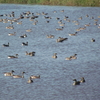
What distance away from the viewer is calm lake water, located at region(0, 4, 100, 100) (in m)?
24.8

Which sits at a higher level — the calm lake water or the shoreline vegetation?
the shoreline vegetation

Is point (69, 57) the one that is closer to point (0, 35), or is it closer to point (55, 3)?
point (0, 35)

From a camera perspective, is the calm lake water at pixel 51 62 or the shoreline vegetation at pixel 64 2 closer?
the calm lake water at pixel 51 62

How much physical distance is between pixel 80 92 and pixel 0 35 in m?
21.8

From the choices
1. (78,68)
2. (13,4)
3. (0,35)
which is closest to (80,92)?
(78,68)

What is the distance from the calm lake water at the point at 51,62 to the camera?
24.8 m

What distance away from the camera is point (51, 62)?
3219cm

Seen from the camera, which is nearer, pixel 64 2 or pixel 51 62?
pixel 51 62

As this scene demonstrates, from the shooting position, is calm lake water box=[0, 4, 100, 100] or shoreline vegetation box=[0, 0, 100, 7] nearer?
calm lake water box=[0, 4, 100, 100]

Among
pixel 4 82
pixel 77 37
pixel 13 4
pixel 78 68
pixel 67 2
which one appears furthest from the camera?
pixel 13 4

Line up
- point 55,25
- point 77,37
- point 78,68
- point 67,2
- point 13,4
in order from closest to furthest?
point 78,68, point 77,37, point 55,25, point 67,2, point 13,4

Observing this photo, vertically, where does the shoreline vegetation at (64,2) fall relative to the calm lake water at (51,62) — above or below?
above

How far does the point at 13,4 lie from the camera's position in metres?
75.6

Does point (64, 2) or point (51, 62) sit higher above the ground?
point (64, 2)
